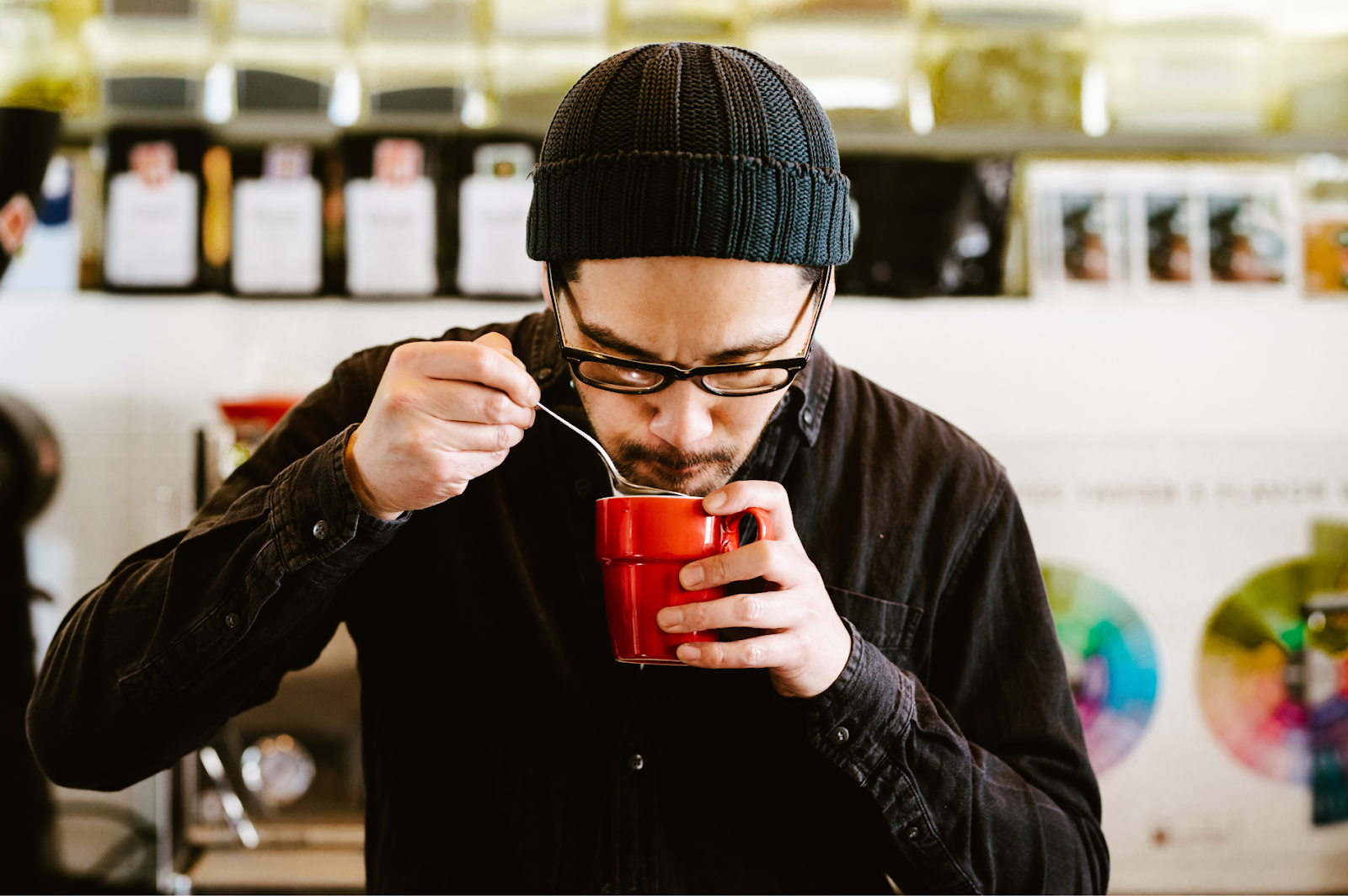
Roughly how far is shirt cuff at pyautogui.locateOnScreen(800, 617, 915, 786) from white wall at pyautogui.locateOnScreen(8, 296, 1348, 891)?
148 centimetres

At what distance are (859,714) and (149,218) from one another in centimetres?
206

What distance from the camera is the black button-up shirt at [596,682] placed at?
0.91 m

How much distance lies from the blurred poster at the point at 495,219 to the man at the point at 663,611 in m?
1.10

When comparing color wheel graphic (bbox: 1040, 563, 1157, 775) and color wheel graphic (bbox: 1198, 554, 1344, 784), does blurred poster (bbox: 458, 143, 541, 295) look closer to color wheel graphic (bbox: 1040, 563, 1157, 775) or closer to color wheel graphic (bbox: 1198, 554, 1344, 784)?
color wheel graphic (bbox: 1040, 563, 1157, 775)

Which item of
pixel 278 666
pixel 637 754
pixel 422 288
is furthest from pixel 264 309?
pixel 637 754

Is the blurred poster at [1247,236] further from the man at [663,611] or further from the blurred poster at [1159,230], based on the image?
the man at [663,611]

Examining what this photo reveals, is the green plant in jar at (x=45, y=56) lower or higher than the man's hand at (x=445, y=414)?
higher

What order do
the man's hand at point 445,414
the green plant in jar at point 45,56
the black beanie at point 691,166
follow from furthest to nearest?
the green plant in jar at point 45,56 < the black beanie at point 691,166 < the man's hand at point 445,414

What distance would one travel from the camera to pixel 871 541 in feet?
3.63

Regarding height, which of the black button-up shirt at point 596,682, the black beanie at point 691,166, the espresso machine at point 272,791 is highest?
the black beanie at point 691,166

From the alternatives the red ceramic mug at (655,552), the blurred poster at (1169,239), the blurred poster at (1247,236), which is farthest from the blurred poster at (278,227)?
the blurred poster at (1247,236)

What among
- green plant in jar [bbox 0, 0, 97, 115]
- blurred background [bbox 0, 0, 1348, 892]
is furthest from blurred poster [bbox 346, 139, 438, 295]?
green plant in jar [bbox 0, 0, 97, 115]

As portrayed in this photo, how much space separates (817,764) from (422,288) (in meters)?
1.59

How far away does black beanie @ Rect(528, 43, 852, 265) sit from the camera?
2.81 ft
